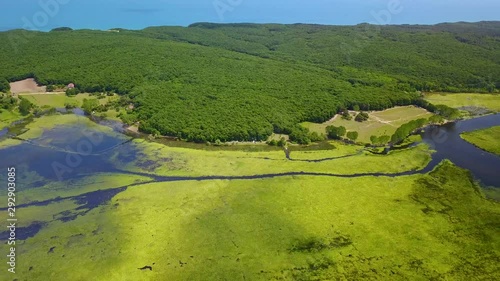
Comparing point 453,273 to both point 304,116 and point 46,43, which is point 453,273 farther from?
point 46,43

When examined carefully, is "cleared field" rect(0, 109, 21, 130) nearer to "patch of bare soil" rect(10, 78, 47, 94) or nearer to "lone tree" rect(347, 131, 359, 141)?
"patch of bare soil" rect(10, 78, 47, 94)

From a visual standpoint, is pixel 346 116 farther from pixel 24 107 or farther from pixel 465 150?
pixel 24 107

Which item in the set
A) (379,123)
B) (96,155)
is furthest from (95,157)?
(379,123)

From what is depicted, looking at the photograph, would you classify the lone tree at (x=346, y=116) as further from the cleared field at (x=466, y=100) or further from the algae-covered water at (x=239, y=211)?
the cleared field at (x=466, y=100)

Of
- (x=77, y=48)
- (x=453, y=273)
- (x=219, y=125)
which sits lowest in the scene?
(x=453, y=273)

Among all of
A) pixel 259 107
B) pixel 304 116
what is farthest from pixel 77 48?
pixel 304 116

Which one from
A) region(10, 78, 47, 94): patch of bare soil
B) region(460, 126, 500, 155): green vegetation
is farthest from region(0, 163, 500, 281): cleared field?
region(10, 78, 47, 94): patch of bare soil

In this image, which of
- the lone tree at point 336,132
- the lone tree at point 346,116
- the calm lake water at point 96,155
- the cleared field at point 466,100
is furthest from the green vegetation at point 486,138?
the lone tree at point 336,132
